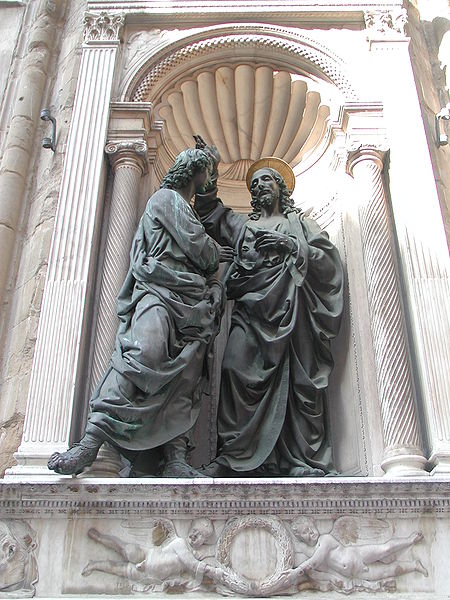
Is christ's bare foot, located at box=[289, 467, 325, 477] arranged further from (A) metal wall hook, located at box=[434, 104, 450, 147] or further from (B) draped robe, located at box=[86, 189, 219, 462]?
(A) metal wall hook, located at box=[434, 104, 450, 147]

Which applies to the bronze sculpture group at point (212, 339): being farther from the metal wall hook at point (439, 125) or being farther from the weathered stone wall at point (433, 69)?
the metal wall hook at point (439, 125)

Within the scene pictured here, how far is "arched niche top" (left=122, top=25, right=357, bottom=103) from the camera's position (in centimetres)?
698

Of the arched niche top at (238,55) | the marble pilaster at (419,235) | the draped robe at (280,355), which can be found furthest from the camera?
the arched niche top at (238,55)

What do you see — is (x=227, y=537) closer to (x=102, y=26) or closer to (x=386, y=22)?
(x=102, y=26)

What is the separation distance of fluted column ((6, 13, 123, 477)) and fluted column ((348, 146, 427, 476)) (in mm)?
1999

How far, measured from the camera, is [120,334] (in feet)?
16.9

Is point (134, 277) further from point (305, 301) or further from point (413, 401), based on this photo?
point (413, 401)

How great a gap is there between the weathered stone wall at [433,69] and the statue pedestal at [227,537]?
2521 millimetres

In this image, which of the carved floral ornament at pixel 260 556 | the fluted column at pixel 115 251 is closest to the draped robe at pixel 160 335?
the fluted column at pixel 115 251

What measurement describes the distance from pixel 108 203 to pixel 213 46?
194 cm


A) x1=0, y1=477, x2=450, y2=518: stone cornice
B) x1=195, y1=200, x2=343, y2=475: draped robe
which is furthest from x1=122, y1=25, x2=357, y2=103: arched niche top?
x1=0, y1=477, x2=450, y2=518: stone cornice

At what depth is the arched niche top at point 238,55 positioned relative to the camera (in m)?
6.98

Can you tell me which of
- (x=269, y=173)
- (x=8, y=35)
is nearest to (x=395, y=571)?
(x=269, y=173)

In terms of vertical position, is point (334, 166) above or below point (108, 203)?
above
